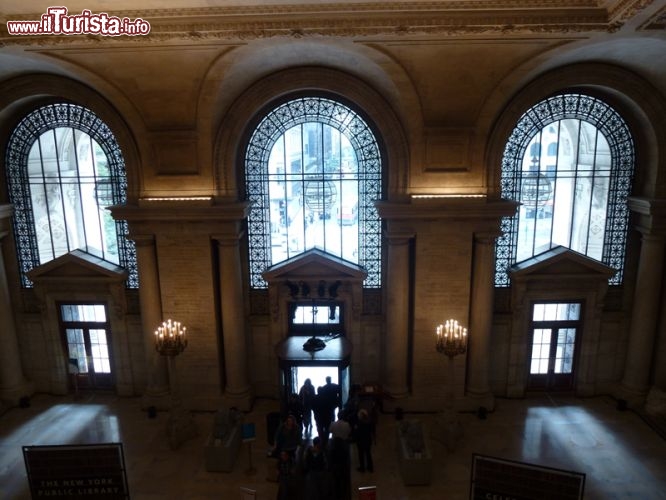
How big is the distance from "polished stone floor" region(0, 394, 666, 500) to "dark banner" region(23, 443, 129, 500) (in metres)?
2.11

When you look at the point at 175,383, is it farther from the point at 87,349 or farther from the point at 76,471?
the point at 76,471

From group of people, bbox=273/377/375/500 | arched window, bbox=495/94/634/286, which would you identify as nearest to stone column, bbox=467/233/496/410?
arched window, bbox=495/94/634/286

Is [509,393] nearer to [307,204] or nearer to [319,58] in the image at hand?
[307,204]

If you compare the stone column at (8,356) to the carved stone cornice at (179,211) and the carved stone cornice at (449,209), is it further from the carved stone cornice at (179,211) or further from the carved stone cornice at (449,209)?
the carved stone cornice at (449,209)

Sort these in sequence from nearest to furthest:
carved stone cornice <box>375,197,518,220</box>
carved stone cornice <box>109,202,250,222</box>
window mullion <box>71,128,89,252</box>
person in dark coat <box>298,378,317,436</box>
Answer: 1. person in dark coat <box>298,378,317,436</box>
2. carved stone cornice <box>375,197,518,220</box>
3. carved stone cornice <box>109,202,250,222</box>
4. window mullion <box>71,128,89,252</box>

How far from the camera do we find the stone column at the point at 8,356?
13.9m

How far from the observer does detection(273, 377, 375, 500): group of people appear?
31.3 ft

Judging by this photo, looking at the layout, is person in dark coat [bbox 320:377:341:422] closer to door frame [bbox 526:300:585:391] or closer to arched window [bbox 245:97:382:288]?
arched window [bbox 245:97:382:288]

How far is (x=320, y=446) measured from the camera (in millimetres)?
10148

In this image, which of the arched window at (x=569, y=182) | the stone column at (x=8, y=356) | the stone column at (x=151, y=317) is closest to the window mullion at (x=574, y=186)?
the arched window at (x=569, y=182)

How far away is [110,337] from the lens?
561 inches

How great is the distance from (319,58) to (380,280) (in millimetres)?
5348

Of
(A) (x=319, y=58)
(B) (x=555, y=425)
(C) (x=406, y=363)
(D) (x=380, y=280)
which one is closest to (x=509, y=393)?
(B) (x=555, y=425)

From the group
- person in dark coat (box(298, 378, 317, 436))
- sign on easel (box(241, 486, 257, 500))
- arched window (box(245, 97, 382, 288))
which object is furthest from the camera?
arched window (box(245, 97, 382, 288))
